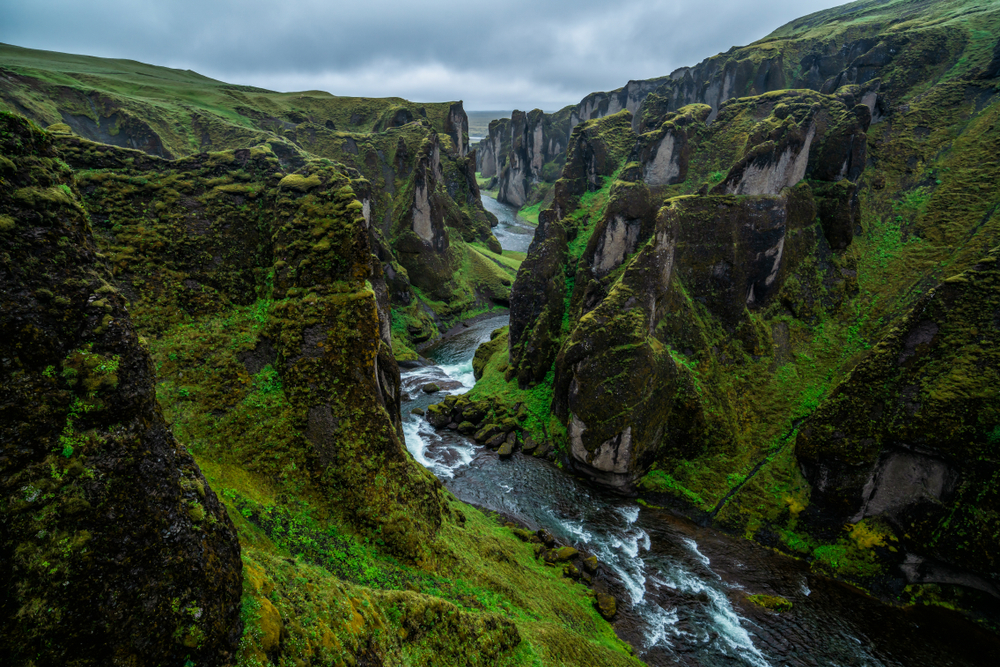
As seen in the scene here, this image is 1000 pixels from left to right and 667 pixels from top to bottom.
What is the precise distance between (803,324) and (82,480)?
3945 cm

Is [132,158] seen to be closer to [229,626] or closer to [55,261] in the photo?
[55,261]

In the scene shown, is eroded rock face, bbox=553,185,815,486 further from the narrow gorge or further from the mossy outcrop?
the mossy outcrop

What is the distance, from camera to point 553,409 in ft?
111

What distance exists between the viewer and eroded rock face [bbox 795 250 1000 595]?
20.1m

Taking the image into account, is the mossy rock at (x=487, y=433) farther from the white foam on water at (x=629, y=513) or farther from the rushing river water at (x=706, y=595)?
the white foam on water at (x=629, y=513)

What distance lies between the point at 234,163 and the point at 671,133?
36241mm

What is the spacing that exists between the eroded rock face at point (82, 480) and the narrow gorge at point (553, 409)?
4cm

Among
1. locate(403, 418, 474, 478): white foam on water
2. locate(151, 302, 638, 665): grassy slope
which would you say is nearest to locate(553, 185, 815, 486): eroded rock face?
locate(403, 418, 474, 478): white foam on water

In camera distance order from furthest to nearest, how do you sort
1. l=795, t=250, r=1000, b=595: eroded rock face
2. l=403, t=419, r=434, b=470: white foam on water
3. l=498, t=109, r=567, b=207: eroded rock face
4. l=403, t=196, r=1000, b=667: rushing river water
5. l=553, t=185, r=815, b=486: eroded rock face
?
l=498, t=109, r=567, b=207: eroded rock face, l=403, t=419, r=434, b=470: white foam on water, l=553, t=185, r=815, b=486: eroded rock face, l=795, t=250, r=1000, b=595: eroded rock face, l=403, t=196, r=1000, b=667: rushing river water

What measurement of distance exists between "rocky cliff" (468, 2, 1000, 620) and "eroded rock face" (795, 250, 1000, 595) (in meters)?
0.07

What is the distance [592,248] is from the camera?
120ft

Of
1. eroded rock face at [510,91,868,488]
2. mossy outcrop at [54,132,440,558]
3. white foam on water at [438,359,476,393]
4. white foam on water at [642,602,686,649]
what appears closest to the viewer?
mossy outcrop at [54,132,440,558]

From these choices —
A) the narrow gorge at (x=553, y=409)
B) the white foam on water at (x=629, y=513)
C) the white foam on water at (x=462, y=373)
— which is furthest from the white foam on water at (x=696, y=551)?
the white foam on water at (x=462, y=373)

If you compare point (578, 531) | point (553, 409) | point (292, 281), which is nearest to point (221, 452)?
point (292, 281)
